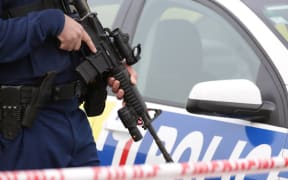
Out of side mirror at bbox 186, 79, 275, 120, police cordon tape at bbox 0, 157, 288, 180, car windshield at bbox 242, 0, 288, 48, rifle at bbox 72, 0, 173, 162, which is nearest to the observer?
police cordon tape at bbox 0, 157, 288, 180

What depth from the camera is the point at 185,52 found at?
337cm

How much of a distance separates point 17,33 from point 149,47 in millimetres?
1211

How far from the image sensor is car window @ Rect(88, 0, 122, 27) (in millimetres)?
3717

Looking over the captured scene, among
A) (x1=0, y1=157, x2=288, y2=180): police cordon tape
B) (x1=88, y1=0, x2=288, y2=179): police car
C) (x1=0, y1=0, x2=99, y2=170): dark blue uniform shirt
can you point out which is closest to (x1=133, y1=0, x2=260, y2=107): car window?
(x1=88, y1=0, x2=288, y2=179): police car

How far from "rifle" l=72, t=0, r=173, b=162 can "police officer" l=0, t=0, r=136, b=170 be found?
8 centimetres

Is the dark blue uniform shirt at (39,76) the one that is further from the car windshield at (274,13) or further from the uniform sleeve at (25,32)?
the car windshield at (274,13)

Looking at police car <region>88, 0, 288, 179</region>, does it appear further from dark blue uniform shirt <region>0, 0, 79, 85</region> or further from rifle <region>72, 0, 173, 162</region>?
dark blue uniform shirt <region>0, 0, 79, 85</region>

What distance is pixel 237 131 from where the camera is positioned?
10.0ft

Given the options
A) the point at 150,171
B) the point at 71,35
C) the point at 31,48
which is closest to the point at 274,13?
the point at 71,35

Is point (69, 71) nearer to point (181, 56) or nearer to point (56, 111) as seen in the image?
point (56, 111)

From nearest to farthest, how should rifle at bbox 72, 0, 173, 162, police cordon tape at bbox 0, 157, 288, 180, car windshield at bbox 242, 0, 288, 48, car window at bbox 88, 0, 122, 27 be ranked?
police cordon tape at bbox 0, 157, 288, 180, rifle at bbox 72, 0, 173, 162, car windshield at bbox 242, 0, 288, 48, car window at bbox 88, 0, 122, 27

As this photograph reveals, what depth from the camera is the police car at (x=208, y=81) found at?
9.80ft

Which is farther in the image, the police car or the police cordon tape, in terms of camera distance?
the police car

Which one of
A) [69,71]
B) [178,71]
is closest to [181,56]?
[178,71]
